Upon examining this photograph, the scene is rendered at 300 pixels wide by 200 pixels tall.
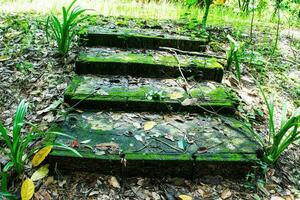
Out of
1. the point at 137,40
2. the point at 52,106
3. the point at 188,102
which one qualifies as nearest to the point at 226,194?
the point at 188,102

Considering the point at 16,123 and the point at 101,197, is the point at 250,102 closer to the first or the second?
the point at 101,197

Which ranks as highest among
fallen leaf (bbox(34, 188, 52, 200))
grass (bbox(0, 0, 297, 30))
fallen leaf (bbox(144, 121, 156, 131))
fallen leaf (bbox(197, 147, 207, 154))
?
grass (bbox(0, 0, 297, 30))

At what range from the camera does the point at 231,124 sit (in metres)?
2.68

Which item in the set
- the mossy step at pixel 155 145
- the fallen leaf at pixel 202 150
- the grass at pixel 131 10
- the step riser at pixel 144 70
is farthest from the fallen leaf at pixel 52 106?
the grass at pixel 131 10

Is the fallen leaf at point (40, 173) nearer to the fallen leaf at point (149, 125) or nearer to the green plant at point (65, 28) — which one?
the fallen leaf at point (149, 125)

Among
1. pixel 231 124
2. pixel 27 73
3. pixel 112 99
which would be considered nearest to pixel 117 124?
pixel 112 99

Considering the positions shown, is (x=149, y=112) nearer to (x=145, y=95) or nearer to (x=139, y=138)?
(x=145, y=95)

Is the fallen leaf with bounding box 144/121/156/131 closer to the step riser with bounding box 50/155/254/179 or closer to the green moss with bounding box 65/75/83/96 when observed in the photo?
the step riser with bounding box 50/155/254/179

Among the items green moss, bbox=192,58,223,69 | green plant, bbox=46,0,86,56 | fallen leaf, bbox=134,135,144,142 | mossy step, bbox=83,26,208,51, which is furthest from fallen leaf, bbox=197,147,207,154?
green plant, bbox=46,0,86,56

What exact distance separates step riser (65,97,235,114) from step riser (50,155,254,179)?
2.04 feet

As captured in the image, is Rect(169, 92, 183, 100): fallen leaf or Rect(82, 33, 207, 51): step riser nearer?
Rect(169, 92, 183, 100): fallen leaf

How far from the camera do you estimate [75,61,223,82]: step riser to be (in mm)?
3143

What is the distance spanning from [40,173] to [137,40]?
6.60 feet

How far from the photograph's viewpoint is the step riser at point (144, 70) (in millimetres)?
3143
